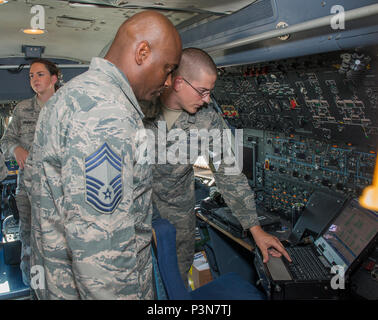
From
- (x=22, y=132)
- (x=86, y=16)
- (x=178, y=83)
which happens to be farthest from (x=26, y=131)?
(x=178, y=83)

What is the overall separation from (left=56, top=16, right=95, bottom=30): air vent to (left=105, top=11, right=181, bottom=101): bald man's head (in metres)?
1.57

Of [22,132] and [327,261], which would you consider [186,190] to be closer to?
[327,261]

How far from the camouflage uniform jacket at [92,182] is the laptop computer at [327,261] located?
0.88 meters

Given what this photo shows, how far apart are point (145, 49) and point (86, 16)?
1.56m

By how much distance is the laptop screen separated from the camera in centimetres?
169

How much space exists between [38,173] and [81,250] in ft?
1.07

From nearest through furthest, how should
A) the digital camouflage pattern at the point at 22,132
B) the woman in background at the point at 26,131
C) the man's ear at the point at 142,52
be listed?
the man's ear at the point at 142,52
the woman in background at the point at 26,131
the digital camouflage pattern at the point at 22,132

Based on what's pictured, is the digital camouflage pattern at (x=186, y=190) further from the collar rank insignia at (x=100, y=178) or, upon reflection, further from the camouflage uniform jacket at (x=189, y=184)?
the collar rank insignia at (x=100, y=178)

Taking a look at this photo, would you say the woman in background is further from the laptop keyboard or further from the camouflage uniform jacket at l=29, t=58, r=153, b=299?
the laptop keyboard

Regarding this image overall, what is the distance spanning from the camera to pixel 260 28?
195 cm

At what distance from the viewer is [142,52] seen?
1145 mm

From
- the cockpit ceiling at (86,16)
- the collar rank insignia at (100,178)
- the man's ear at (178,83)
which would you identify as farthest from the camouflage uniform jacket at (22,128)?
the collar rank insignia at (100,178)

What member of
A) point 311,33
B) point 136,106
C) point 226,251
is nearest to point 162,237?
point 136,106

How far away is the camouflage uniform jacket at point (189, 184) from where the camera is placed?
2234 millimetres
